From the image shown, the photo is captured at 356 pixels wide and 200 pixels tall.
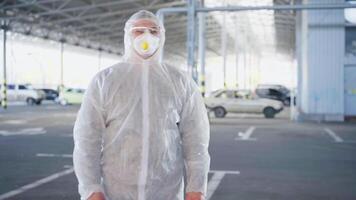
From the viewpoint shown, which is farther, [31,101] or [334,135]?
[31,101]

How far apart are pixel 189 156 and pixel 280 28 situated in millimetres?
45972

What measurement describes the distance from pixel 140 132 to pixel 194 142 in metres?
0.35

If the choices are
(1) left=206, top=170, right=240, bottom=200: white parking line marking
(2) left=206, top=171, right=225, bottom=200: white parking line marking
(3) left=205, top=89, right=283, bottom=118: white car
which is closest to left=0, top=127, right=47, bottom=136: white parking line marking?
(1) left=206, top=170, right=240, bottom=200: white parking line marking

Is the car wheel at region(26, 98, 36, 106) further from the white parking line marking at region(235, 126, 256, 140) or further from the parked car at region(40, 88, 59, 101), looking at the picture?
the white parking line marking at region(235, 126, 256, 140)

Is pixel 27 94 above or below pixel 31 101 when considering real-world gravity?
above

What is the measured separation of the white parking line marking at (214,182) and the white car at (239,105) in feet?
50.8

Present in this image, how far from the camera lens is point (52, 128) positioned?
715 inches

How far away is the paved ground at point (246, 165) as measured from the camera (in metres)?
7.49

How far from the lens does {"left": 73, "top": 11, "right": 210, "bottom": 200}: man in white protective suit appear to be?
9.61ft

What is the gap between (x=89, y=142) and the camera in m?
2.95

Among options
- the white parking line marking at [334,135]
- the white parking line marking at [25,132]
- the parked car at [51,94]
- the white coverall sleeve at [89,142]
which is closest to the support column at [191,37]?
the white parking line marking at [334,135]

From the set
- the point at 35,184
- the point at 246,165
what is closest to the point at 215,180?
the point at 246,165

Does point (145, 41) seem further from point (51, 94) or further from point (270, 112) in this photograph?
point (51, 94)

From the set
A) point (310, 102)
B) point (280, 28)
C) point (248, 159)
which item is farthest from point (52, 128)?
point (280, 28)
